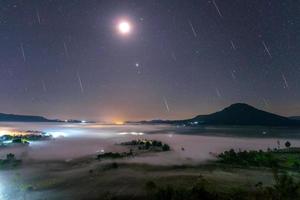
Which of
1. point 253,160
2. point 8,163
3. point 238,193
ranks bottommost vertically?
point 238,193

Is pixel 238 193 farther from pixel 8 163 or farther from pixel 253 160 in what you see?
pixel 8 163

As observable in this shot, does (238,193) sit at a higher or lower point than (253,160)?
lower

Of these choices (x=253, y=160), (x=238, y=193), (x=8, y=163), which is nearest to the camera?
(x=238, y=193)

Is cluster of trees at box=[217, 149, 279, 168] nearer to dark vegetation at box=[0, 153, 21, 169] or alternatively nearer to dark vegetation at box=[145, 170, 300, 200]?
dark vegetation at box=[145, 170, 300, 200]

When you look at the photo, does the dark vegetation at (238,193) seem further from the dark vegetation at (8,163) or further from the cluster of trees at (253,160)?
the dark vegetation at (8,163)

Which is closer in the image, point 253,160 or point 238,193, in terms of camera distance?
point 238,193

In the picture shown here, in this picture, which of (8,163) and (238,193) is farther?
(8,163)

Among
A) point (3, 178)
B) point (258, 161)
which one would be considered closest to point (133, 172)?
point (3, 178)

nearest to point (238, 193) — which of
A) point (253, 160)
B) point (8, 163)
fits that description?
point (253, 160)

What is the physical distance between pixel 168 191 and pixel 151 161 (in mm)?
41340

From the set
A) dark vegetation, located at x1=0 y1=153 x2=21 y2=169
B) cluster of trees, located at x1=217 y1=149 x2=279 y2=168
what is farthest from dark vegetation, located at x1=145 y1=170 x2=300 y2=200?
dark vegetation, located at x1=0 y1=153 x2=21 y2=169

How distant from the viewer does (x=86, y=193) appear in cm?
5444

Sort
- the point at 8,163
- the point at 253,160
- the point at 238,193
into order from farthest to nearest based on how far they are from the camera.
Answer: the point at 8,163 → the point at 253,160 → the point at 238,193

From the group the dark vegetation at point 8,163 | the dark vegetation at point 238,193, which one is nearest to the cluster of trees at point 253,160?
the dark vegetation at point 238,193
